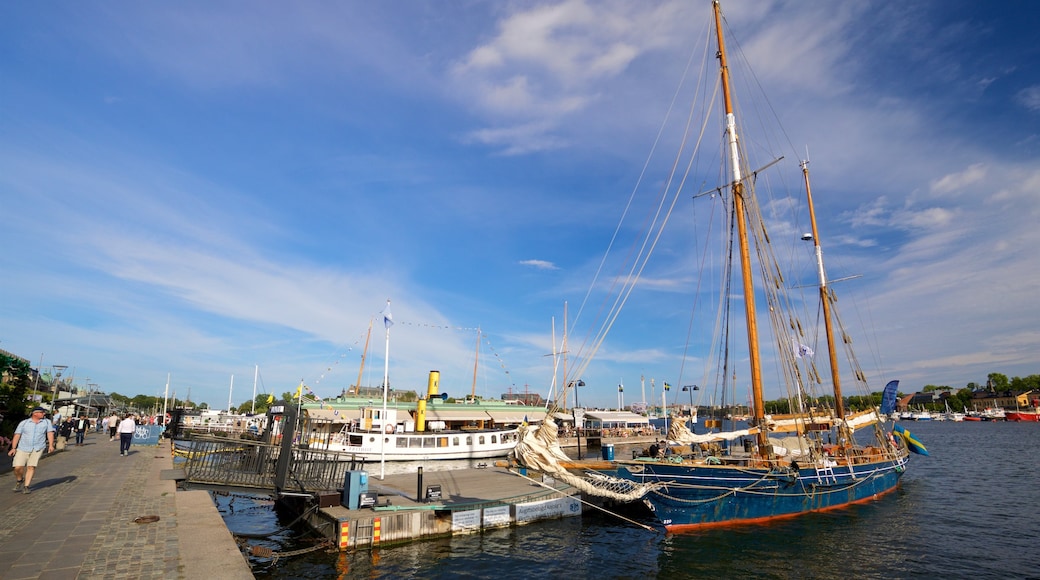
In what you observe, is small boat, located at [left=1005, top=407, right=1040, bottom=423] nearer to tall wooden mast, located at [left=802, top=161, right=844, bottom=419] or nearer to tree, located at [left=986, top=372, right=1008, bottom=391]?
tree, located at [left=986, top=372, right=1008, bottom=391]

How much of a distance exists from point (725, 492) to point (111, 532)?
19496 mm

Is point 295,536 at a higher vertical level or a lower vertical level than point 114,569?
lower

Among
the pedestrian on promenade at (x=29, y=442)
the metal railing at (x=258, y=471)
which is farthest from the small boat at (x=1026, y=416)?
the pedestrian on promenade at (x=29, y=442)

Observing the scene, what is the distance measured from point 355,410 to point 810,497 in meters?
39.6

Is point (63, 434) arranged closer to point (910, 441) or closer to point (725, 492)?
point (725, 492)

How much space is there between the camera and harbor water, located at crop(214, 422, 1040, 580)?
15305 mm

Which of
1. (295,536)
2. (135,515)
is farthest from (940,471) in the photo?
(135,515)

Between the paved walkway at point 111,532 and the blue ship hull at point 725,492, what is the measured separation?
14.6 meters

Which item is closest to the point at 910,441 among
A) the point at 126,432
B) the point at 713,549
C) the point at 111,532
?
the point at 713,549

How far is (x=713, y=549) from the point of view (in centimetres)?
1748

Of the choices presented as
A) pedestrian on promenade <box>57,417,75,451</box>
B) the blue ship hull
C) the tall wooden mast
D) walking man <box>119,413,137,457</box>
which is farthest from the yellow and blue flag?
pedestrian on promenade <box>57,417,75,451</box>

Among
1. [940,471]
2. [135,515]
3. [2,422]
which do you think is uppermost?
[2,422]

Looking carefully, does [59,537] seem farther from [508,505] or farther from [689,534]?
[689,534]

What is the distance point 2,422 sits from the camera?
78.8 ft
